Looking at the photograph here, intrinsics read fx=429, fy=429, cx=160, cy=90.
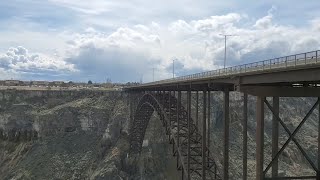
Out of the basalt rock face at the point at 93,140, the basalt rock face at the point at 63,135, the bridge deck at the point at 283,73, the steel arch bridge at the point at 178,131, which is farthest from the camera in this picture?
the basalt rock face at the point at 63,135

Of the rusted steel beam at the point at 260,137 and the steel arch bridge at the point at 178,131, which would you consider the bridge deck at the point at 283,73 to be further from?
the steel arch bridge at the point at 178,131

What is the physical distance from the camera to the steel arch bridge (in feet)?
142

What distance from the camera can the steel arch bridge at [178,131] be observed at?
Result: 4334 cm

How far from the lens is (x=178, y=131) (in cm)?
4600

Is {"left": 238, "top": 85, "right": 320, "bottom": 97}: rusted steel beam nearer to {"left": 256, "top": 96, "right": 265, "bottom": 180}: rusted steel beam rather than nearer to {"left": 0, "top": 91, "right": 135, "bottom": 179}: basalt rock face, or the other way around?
{"left": 256, "top": 96, "right": 265, "bottom": 180}: rusted steel beam

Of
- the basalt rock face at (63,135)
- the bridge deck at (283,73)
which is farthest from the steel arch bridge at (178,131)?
the bridge deck at (283,73)

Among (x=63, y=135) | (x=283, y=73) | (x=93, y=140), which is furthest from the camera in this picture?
(x=63, y=135)

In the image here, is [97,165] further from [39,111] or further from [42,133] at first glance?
[39,111]

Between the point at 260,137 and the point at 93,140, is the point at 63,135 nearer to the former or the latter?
the point at 93,140

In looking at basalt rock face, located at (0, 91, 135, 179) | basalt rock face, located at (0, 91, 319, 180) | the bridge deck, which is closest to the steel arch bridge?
basalt rock face, located at (0, 91, 319, 180)

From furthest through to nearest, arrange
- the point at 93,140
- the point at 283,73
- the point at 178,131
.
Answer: the point at 93,140 < the point at 178,131 < the point at 283,73

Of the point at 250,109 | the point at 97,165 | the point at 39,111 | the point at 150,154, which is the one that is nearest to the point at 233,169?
the point at 150,154

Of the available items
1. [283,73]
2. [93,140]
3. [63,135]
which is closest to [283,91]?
[283,73]

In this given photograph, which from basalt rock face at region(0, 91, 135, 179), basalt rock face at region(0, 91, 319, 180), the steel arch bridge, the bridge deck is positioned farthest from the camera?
basalt rock face at region(0, 91, 135, 179)
